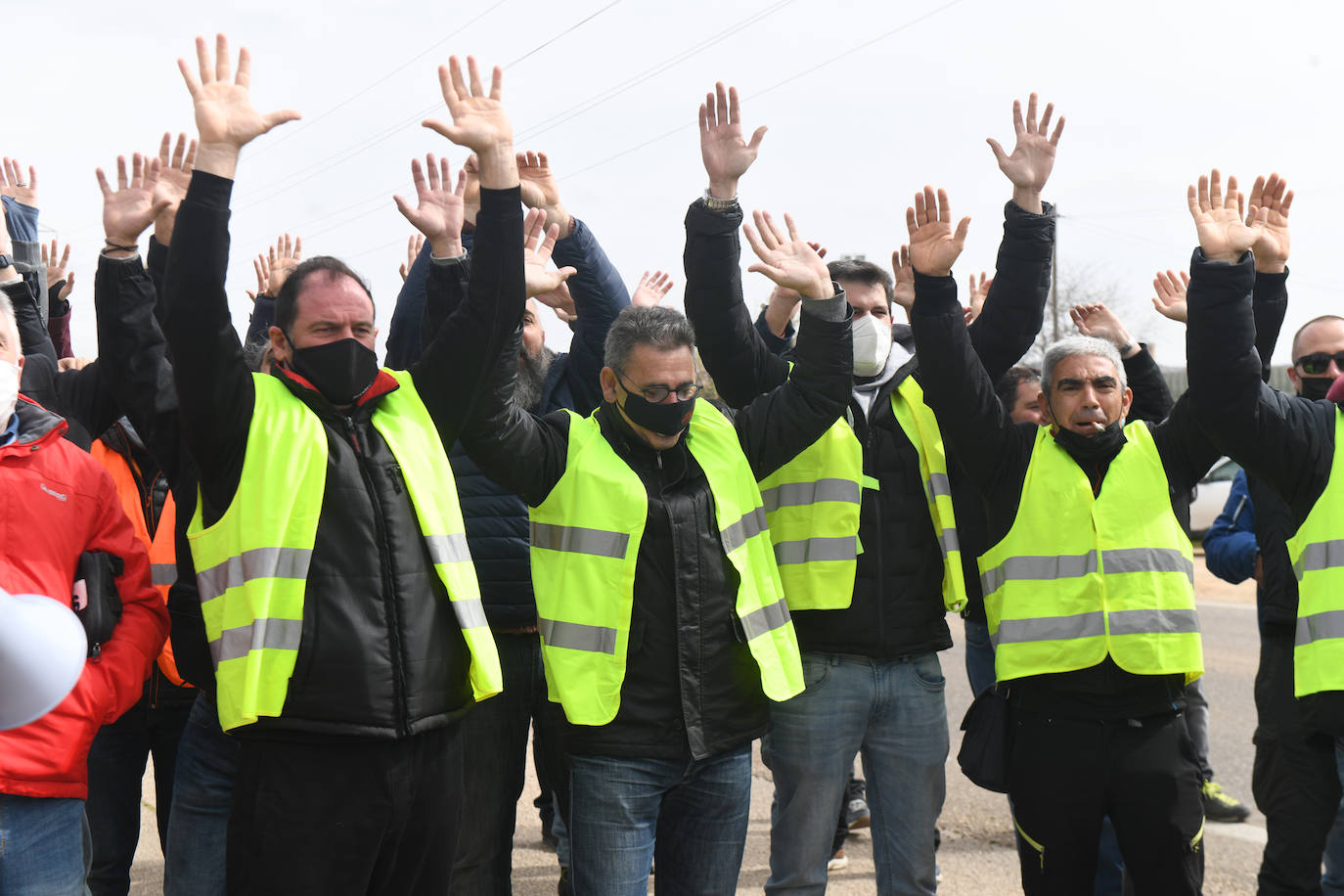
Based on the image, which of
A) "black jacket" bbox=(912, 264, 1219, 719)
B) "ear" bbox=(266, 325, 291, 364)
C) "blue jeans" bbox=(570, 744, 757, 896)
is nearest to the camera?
"ear" bbox=(266, 325, 291, 364)

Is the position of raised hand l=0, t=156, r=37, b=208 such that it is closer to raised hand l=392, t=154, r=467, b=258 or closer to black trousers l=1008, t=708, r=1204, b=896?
raised hand l=392, t=154, r=467, b=258

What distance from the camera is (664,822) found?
362cm

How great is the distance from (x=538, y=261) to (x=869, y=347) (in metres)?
1.23

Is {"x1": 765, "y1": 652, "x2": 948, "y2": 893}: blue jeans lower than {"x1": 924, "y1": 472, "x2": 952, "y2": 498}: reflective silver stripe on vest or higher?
lower

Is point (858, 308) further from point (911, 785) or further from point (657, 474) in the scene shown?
point (911, 785)

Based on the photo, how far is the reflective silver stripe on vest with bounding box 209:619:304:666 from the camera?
2.78 m

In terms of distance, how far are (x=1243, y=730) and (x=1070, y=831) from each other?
16.3 ft

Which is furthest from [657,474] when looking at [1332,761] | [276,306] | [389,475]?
[1332,761]

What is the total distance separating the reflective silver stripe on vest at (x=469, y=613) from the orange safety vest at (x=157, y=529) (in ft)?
4.06

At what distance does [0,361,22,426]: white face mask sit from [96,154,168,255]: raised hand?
390 millimetres

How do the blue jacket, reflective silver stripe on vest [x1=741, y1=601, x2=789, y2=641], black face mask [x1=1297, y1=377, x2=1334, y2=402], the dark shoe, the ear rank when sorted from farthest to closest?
1. the dark shoe
2. black face mask [x1=1297, y1=377, x2=1334, y2=402]
3. the blue jacket
4. reflective silver stripe on vest [x1=741, y1=601, x2=789, y2=641]
5. the ear

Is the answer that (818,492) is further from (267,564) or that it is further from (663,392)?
(267,564)

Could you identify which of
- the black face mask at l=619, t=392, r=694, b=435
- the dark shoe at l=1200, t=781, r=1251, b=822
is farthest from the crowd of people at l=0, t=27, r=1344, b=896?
the dark shoe at l=1200, t=781, r=1251, b=822

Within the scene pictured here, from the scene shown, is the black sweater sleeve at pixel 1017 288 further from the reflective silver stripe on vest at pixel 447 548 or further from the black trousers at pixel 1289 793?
the reflective silver stripe on vest at pixel 447 548
